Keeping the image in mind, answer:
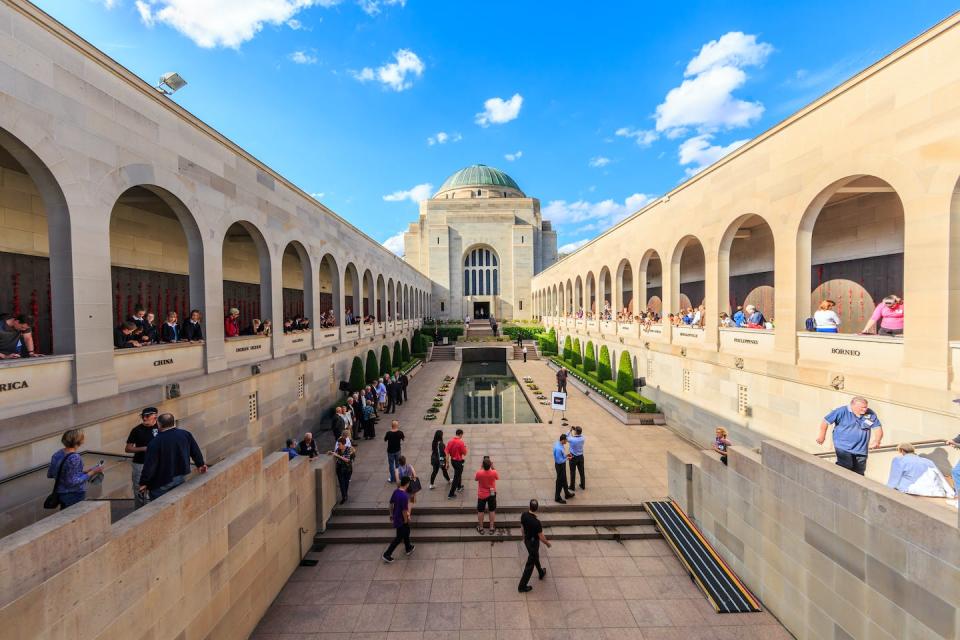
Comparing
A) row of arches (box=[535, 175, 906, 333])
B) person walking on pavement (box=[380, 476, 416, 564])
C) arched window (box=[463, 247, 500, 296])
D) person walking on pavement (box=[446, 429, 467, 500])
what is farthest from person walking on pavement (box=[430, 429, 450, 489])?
arched window (box=[463, 247, 500, 296])

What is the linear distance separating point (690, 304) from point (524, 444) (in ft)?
42.4

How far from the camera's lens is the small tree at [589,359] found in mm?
25217

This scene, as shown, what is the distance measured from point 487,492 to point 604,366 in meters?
15.2

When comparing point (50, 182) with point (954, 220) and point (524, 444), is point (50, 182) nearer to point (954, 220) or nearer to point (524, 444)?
point (524, 444)

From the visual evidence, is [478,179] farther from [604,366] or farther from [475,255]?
A: [604,366]

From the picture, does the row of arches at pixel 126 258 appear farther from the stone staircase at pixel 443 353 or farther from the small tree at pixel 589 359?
the stone staircase at pixel 443 353

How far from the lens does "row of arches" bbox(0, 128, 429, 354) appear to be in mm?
6641

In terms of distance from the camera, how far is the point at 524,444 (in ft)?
46.1

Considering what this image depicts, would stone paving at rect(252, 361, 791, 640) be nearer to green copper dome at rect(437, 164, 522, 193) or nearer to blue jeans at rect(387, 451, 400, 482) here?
blue jeans at rect(387, 451, 400, 482)

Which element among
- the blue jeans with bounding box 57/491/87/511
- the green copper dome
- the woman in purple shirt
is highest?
the green copper dome

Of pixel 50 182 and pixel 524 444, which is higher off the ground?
pixel 50 182

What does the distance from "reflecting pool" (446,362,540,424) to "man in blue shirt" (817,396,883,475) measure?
11346 mm

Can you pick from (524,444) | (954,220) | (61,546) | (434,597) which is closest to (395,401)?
(524,444)

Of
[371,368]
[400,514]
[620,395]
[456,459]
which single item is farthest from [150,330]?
[620,395]
